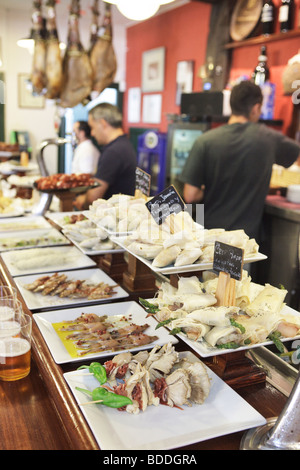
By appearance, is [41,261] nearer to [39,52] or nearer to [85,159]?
[85,159]

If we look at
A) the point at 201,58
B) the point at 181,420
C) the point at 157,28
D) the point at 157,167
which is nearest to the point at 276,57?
the point at 201,58

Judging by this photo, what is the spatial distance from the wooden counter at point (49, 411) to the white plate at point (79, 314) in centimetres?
3

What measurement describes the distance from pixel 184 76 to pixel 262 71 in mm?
2048

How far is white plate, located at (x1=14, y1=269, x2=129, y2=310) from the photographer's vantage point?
1.84 metres

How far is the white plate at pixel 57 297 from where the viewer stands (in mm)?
1839

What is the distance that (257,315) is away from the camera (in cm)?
132

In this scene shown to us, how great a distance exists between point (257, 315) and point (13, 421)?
2.37ft

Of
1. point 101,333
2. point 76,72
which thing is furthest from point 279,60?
point 101,333

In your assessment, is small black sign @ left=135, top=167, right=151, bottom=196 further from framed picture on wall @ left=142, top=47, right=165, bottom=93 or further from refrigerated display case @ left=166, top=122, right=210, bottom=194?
framed picture on wall @ left=142, top=47, right=165, bottom=93

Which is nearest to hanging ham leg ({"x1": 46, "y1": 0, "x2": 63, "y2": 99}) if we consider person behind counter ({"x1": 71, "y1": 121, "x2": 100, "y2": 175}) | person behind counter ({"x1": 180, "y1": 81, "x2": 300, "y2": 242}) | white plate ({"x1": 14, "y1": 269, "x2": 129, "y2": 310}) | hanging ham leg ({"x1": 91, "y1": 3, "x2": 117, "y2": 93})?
hanging ham leg ({"x1": 91, "y1": 3, "x2": 117, "y2": 93})

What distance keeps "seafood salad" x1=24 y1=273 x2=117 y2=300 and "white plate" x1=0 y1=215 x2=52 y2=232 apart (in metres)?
0.97

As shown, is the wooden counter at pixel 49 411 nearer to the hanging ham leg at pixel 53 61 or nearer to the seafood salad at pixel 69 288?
the seafood salad at pixel 69 288
